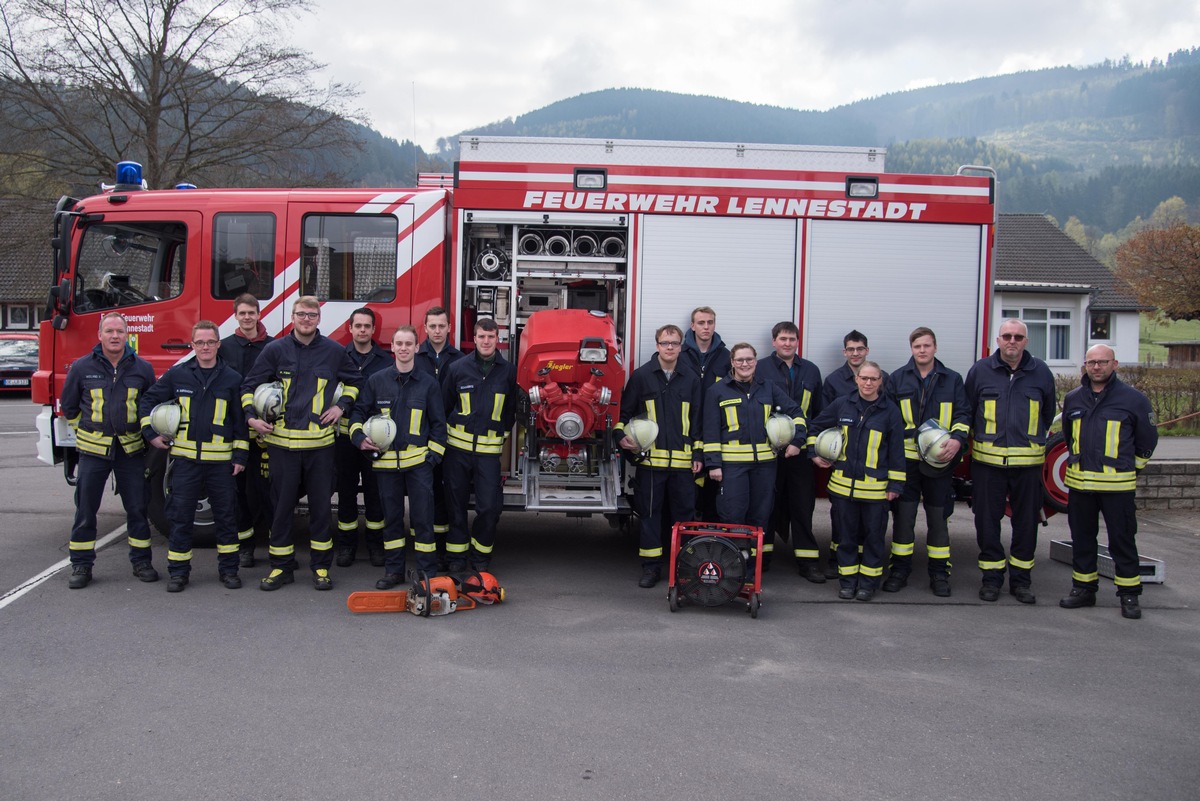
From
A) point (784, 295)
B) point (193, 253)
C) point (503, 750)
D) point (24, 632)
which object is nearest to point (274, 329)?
point (193, 253)

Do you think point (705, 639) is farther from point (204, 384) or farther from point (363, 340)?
point (204, 384)

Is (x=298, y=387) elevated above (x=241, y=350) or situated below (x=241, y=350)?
below

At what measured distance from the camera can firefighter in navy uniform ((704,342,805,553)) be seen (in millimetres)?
6055

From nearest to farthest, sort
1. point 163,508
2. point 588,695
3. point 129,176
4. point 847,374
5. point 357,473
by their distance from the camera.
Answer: point 588,695 → point 847,374 → point 357,473 → point 163,508 → point 129,176

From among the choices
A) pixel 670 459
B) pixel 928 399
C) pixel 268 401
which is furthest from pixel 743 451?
pixel 268 401

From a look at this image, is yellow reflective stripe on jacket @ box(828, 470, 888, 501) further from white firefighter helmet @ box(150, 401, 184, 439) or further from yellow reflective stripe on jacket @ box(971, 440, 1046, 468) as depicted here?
white firefighter helmet @ box(150, 401, 184, 439)

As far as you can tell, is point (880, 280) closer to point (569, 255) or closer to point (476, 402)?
point (569, 255)

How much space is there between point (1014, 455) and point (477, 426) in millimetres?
3533

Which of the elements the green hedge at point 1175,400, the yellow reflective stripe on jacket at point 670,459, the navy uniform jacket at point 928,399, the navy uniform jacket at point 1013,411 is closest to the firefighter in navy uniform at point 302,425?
the yellow reflective stripe on jacket at point 670,459

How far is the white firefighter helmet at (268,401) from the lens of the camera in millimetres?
5871

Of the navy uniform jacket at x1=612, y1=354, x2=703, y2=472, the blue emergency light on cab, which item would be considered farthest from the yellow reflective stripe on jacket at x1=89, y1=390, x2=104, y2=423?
the navy uniform jacket at x1=612, y1=354, x2=703, y2=472

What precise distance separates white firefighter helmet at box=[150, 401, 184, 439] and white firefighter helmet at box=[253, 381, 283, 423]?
0.49 meters

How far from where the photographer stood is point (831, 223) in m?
6.83

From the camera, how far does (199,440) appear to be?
5965 millimetres
